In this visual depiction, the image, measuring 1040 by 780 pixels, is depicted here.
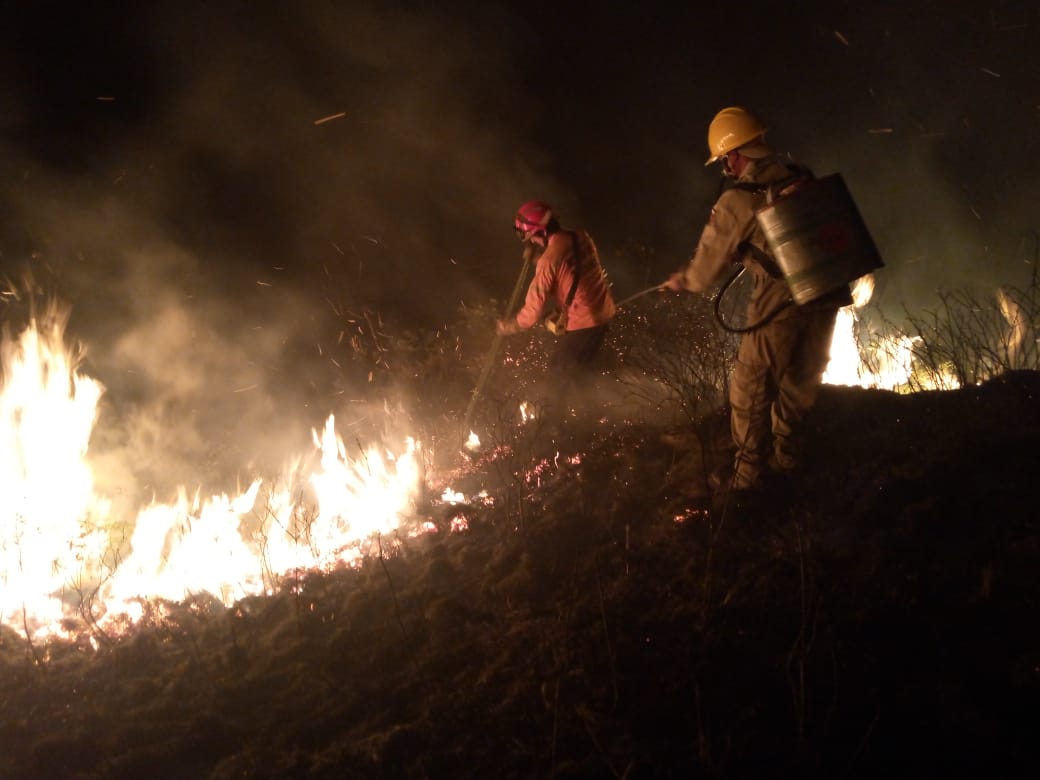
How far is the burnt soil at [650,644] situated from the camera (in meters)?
2.61

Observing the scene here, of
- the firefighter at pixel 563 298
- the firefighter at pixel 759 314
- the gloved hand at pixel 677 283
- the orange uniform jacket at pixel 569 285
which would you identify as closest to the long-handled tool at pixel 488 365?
the firefighter at pixel 563 298

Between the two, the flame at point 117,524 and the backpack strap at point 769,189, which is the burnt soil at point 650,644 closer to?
the flame at point 117,524

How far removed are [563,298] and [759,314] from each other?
1658mm

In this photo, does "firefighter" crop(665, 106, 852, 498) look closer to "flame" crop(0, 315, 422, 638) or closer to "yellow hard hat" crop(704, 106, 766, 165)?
"yellow hard hat" crop(704, 106, 766, 165)

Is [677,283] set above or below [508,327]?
below

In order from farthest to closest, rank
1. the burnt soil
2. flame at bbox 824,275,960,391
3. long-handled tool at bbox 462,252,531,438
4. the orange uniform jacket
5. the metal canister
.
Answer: flame at bbox 824,275,960,391
long-handled tool at bbox 462,252,531,438
the orange uniform jacket
the metal canister
the burnt soil

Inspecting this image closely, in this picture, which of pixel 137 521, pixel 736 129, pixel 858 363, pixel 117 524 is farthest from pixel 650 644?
pixel 117 524

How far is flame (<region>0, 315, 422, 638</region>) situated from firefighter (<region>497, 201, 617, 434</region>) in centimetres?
149

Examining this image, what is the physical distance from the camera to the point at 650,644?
3238mm

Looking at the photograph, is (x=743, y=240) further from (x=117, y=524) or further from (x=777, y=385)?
(x=117, y=524)

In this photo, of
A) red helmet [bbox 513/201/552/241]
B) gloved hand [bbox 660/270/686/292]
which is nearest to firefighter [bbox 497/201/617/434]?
red helmet [bbox 513/201/552/241]

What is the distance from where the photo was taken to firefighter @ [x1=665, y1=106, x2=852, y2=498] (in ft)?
12.3

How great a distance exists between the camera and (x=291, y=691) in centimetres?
366

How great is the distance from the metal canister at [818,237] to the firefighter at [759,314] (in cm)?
15
